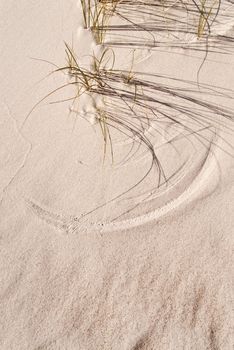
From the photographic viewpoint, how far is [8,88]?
85.0 inches

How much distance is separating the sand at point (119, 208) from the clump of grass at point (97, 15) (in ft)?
0.24

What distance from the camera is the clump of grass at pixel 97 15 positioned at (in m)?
2.30

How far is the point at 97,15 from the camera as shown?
226 cm

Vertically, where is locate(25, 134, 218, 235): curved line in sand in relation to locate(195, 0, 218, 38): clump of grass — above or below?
below

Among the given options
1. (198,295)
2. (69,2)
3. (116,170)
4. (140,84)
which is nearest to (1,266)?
(116,170)

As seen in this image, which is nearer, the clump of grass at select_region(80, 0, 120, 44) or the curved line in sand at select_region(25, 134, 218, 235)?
the curved line in sand at select_region(25, 134, 218, 235)

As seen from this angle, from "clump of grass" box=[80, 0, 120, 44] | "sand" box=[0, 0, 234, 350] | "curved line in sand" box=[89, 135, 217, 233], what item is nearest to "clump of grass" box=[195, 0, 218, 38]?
"sand" box=[0, 0, 234, 350]

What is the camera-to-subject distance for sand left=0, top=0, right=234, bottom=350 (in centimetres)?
153

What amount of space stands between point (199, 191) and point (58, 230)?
23.6 inches

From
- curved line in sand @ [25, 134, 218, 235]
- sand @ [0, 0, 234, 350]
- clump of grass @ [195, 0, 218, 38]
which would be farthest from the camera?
clump of grass @ [195, 0, 218, 38]

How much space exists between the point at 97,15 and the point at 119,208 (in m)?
1.09

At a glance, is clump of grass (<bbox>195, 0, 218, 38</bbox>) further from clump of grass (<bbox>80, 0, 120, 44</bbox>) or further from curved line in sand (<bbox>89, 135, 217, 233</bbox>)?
curved line in sand (<bbox>89, 135, 217, 233</bbox>)

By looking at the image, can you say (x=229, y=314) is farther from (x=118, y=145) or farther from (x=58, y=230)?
(x=118, y=145)

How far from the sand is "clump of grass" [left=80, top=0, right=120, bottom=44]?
73mm
